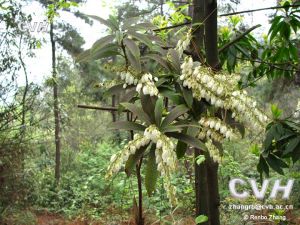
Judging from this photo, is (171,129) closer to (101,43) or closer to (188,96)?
(188,96)

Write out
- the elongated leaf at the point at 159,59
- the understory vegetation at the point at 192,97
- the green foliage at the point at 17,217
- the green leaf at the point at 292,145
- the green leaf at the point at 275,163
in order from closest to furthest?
the understory vegetation at the point at 192,97, the elongated leaf at the point at 159,59, the green leaf at the point at 292,145, the green leaf at the point at 275,163, the green foliage at the point at 17,217

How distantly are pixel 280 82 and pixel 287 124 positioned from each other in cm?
671

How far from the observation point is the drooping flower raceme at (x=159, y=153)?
3.02 feet

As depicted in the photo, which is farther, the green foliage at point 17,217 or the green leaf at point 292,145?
the green foliage at point 17,217

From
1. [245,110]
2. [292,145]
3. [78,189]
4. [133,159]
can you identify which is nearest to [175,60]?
[245,110]

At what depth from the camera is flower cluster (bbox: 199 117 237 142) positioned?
1092 mm

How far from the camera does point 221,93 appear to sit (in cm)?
110

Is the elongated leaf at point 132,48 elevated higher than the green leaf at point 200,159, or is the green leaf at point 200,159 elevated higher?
the elongated leaf at point 132,48

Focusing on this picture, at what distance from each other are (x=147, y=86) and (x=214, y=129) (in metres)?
0.22

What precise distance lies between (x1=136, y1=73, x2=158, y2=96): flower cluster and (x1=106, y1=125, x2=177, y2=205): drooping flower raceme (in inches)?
5.9

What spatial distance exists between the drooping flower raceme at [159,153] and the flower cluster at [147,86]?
150 millimetres

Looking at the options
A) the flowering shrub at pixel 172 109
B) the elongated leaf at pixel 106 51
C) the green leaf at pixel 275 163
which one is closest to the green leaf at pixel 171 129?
the flowering shrub at pixel 172 109

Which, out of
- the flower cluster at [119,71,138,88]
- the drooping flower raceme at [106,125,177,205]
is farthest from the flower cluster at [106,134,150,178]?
the flower cluster at [119,71,138,88]

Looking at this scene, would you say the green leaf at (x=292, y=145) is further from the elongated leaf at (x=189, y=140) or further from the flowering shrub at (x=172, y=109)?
the elongated leaf at (x=189, y=140)
